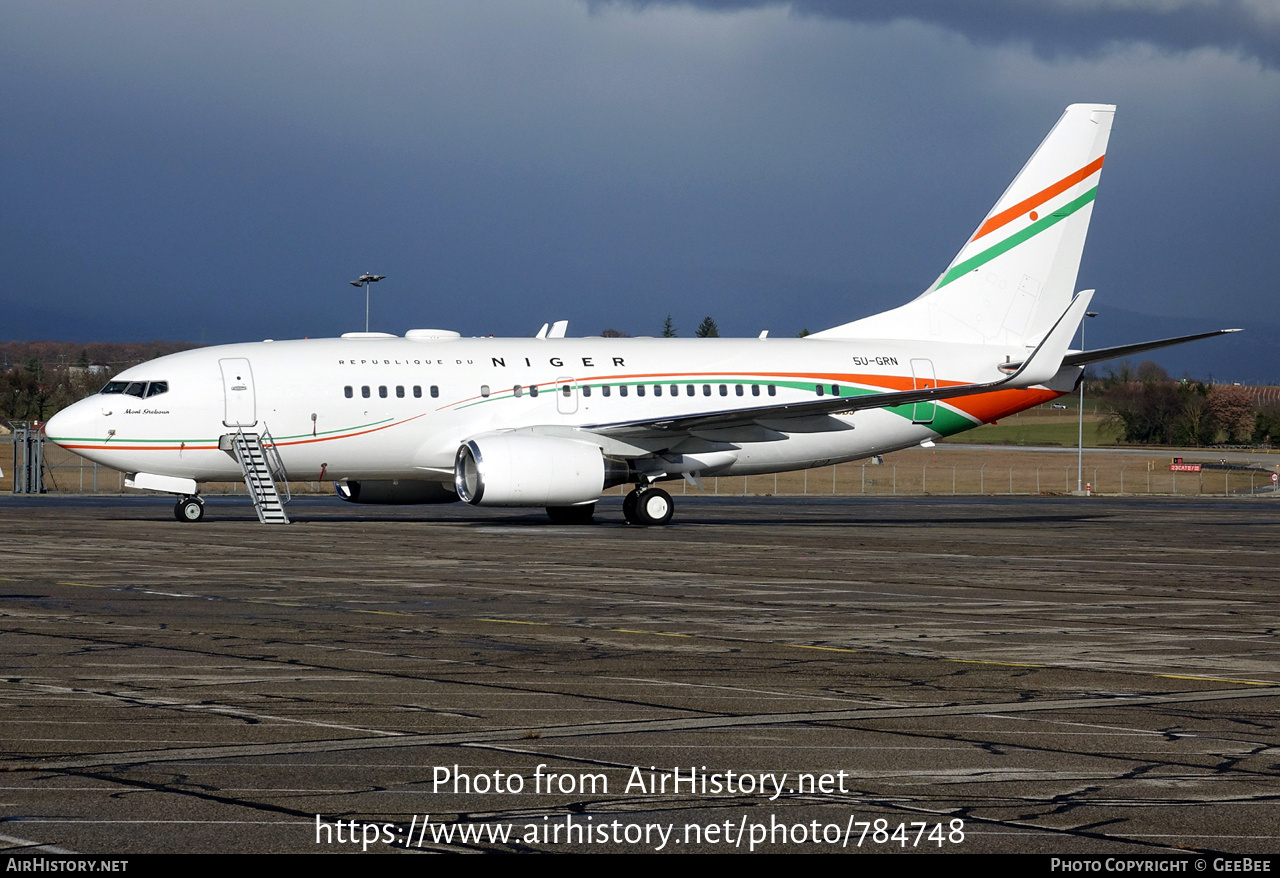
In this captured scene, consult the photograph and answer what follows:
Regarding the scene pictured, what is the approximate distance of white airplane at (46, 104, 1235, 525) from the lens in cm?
3019

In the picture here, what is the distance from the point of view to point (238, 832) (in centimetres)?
636

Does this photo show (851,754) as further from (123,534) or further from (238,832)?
(123,534)

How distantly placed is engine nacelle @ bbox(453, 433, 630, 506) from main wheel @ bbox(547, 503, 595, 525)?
2552 mm

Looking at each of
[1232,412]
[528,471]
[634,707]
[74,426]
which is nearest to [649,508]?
[528,471]

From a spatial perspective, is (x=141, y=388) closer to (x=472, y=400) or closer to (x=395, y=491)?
(x=395, y=491)

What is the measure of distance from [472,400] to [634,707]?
73.4 ft

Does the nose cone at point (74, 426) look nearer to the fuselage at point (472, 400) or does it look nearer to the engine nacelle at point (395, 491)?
the fuselage at point (472, 400)

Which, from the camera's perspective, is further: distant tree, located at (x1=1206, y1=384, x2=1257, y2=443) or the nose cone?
distant tree, located at (x1=1206, y1=384, x2=1257, y2=443)

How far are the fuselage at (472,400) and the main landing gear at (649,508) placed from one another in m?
0.89

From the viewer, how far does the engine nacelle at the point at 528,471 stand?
94.4 feet

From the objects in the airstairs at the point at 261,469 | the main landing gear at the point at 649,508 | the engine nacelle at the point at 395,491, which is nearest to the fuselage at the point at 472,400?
the airstairs at the point at 261,469

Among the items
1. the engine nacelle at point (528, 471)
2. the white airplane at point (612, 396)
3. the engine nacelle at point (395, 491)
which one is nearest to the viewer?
the engine nacelle at point (528, 471)

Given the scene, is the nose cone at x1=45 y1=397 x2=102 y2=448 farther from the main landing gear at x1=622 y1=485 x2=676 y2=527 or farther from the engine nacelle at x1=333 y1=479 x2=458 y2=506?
the main landing gear at x1=622 y1=485 x2=676 y2=527

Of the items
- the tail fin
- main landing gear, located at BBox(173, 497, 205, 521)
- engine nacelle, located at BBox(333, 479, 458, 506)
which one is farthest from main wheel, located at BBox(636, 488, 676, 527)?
main landing gear, located at BBox(173, 497, 205, 521)
